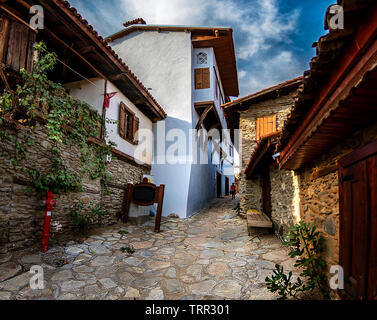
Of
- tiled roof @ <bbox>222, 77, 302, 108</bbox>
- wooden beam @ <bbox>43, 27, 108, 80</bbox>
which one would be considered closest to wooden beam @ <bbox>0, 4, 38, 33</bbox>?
wooden beam @ <bbox>43, 27, 108, 80</bbox>

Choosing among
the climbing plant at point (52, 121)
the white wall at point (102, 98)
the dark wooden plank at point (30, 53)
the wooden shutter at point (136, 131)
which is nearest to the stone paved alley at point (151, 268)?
the climbing plant at point (52, 121)

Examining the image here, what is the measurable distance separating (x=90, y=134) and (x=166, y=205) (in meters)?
5.01

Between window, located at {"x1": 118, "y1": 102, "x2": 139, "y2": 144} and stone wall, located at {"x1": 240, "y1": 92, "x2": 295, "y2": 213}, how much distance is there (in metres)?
4.56

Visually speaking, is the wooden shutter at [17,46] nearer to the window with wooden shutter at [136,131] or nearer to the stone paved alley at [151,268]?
the stone paved alley at [151,268]

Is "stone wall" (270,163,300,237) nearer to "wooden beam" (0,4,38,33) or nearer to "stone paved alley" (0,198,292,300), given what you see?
"stone paved alley" (0,198,292,300)

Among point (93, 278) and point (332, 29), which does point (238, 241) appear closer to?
point (93, 278)

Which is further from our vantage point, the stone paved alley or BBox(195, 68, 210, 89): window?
BBox(195, 68, 210, 89): window

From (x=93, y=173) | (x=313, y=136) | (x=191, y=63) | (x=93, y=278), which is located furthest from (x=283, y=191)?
(x=191, y=63)

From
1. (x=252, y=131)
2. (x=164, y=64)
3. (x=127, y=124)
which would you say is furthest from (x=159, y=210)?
(x=164, y=64)

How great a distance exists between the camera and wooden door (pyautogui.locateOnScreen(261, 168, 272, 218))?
25.4 feet

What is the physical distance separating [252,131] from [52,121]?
7.34 metres

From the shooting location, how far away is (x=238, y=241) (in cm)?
623

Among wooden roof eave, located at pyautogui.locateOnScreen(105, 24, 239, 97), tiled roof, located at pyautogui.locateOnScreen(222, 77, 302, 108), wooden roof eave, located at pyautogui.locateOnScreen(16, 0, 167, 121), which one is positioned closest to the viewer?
wooden roof eave, located at pyautogui.locateOnScreen(16, 0, 167, 121)

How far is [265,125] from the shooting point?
9.25 m
